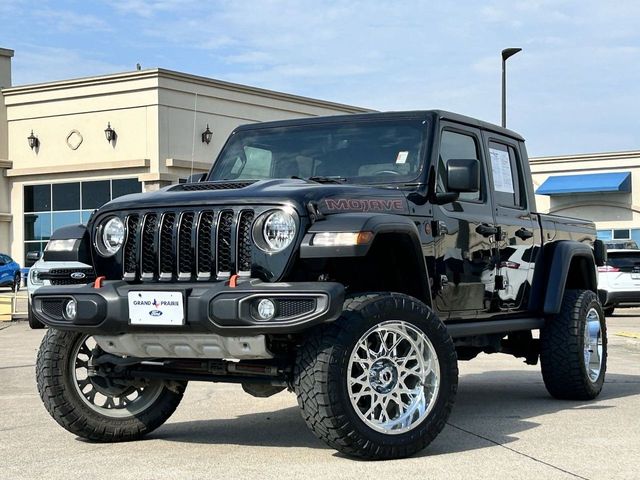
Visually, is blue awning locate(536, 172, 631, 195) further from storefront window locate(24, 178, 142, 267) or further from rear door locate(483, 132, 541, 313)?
rear door locate(483, 132, 541, 313)

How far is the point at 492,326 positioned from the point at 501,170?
1431mm

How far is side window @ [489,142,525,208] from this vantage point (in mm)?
8406

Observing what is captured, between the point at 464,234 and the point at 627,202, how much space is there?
139 ft

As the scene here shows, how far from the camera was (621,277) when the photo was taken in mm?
21828

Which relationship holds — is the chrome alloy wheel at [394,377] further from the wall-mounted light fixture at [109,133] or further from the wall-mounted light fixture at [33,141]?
the wall-mounted light fixture at [33,141]

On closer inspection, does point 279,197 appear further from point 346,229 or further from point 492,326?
point 492,326

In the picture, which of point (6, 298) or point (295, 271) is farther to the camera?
point (6, 298)

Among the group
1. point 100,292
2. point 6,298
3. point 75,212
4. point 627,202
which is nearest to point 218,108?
point 75,212

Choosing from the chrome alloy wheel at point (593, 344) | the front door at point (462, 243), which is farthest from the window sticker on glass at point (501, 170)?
the chrome alloy wheel at point (593, 344)

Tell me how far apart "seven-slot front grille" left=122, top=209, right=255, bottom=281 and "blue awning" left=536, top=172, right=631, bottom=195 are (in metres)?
42.3

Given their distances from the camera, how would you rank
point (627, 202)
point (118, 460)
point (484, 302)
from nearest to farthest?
point (118, 460)
point (484, 302)
point (627, 202)

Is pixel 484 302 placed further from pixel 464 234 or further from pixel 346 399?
pixel 346 399

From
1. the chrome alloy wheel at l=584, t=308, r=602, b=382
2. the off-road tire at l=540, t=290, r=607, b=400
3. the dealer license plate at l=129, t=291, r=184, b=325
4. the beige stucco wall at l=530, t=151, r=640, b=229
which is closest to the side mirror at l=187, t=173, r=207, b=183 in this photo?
the dealer license plate at l=129, t=291, r=184, b=325

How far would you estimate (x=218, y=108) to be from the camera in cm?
3597
